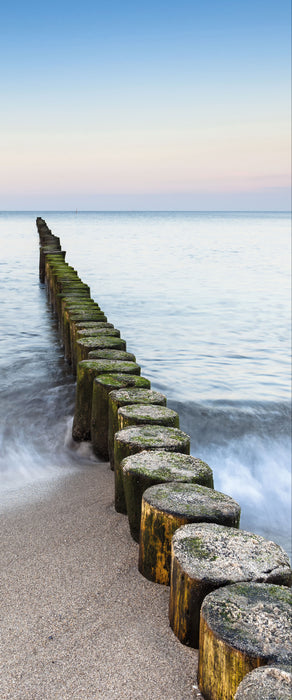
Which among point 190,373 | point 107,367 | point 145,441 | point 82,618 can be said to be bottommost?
point 190,373

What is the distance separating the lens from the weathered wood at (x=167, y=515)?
2137 mm

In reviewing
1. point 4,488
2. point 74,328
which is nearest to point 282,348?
point 74,328

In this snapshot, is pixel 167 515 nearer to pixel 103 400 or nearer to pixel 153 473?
pixel 153 473

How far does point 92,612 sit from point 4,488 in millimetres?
1709

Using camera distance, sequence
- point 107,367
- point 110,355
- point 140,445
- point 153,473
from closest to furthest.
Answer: point 153,473
point 140,445
point 107,367
point 110,355

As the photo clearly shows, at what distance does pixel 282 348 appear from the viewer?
10266mm

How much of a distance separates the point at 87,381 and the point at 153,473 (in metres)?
1.77

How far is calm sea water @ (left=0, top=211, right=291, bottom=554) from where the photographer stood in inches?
178

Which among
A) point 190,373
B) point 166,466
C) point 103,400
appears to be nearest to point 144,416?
point 166,466

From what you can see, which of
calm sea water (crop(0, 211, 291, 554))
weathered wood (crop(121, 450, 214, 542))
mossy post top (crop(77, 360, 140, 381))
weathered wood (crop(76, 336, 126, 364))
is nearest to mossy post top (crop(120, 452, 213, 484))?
weathered wood (crop(121, 450, 214, 542))

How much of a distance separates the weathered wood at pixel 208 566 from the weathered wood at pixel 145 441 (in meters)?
0.76

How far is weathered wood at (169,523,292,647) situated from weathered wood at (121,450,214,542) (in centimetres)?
43

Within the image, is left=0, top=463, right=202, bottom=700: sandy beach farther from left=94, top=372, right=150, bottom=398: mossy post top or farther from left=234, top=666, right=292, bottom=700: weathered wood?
left=94, top=372, right=150, bottom=398: mossy post top

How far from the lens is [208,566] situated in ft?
5.94
